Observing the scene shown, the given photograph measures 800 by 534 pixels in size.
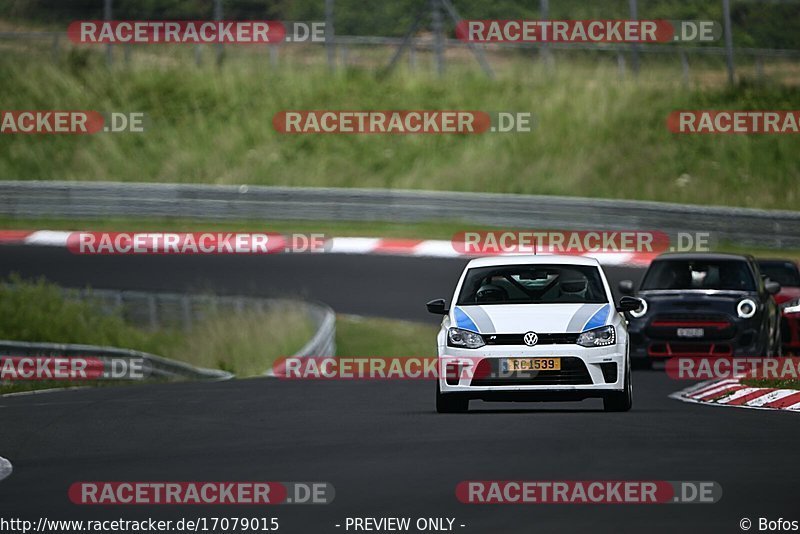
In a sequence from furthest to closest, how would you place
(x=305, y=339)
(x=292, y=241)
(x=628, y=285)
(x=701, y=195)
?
(x=701, y=195) → (x=292, y=241) → (x=305, y=339) → (x=628, y=285)

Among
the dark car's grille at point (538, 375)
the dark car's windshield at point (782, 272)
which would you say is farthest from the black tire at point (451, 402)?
the dark car's windshield at point (782, 272)

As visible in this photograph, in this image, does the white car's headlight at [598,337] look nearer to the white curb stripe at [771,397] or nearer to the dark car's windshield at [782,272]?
the white curb stripe at [771,397]

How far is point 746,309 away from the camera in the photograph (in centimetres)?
1756

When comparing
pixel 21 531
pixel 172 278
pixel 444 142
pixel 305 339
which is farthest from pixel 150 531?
pixel 444 142

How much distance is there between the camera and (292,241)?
29578mm

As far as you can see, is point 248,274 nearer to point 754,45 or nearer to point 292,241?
point 292,241

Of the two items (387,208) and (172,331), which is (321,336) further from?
(387,208)

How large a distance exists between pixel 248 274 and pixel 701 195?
11.4 m

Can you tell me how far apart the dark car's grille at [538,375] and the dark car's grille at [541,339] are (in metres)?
0.14

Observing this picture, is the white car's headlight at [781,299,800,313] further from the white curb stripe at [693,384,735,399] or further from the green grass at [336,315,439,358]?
the green grass at [336,315,439,358]

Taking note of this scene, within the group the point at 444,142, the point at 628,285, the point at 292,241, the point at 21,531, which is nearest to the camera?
the point at 21,531

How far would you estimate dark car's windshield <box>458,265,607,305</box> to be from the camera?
Result: 44.7 feet

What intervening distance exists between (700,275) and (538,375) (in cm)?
625

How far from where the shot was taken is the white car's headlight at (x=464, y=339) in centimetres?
1289
